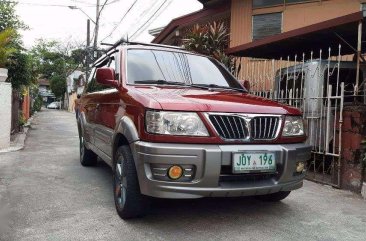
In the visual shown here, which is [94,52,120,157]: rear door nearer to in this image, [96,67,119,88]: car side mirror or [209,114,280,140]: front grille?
[96,67,119,88]: car side mirror

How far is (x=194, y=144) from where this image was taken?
3297 millimetres

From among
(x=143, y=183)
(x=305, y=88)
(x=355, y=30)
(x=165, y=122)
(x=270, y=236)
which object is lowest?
(x=270, y=236)

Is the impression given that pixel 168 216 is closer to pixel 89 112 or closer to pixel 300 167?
pixel 300 167

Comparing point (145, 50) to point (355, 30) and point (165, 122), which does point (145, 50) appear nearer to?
point (165, 122)

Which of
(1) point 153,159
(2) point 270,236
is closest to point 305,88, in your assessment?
(2) point 270,236

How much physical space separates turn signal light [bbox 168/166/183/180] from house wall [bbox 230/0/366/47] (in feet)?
28.4

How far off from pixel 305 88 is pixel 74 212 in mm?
3940

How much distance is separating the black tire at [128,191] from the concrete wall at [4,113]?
505 cm

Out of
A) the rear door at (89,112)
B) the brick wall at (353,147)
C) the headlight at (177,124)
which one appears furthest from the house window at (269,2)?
the headlight at (177,124)

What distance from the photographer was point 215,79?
15.6 ft

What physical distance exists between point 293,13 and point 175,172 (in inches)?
354

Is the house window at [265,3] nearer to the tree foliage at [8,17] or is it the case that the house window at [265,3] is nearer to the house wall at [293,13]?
the house wall at [293,13]

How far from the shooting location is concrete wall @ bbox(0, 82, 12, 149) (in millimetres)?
Answer: 7824

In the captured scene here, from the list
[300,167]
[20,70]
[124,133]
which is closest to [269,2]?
[20,70]
